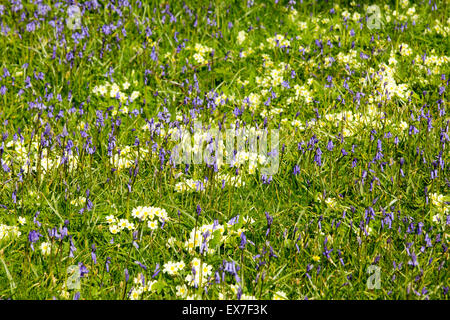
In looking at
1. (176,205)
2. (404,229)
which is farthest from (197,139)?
(404,229)

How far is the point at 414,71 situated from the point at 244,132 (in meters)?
1.92

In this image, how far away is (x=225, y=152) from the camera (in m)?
4.53

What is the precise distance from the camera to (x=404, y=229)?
147 inches

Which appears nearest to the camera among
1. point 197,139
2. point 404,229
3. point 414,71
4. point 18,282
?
point 18,282

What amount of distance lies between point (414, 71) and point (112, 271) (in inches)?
139

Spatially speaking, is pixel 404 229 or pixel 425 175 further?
pixel 425 175

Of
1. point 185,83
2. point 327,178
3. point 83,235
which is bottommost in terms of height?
point 83,235

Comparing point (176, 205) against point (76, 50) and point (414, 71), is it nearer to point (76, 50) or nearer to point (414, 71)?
point (76, 50)

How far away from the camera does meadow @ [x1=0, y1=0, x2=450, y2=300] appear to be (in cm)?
351

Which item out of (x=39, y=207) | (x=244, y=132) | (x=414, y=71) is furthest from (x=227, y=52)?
(x=39, y=207)

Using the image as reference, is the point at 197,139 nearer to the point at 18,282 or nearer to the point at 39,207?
the point at 39,207

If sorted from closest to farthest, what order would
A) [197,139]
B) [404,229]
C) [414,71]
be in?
1. [404,229]
2. [197,139]
3. [414,71]

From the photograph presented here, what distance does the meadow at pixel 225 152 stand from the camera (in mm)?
3510

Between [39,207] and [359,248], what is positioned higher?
[39,207]
